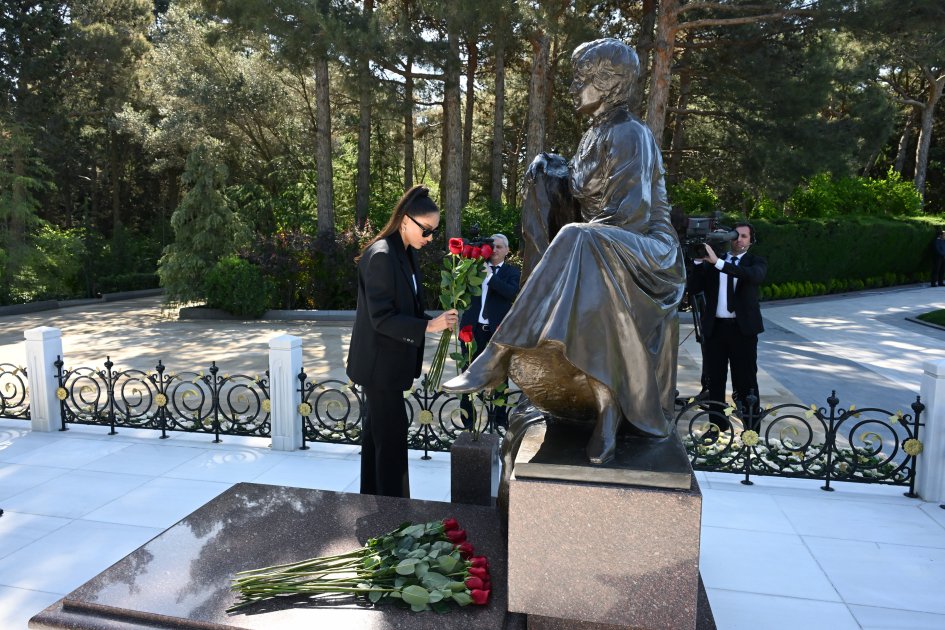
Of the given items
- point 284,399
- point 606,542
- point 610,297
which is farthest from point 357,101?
point 606,542

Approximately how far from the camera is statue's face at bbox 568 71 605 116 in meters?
3.02

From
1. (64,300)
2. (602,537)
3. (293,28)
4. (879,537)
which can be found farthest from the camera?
(64,300)

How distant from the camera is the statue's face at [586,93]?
3.02 metres

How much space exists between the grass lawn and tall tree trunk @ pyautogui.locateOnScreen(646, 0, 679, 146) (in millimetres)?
6643

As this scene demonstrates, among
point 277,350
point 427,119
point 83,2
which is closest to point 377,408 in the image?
point 277,350

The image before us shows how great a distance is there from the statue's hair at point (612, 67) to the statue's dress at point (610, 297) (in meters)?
0.08

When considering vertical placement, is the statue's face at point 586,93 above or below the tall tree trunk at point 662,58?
below

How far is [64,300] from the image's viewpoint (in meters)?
19.6

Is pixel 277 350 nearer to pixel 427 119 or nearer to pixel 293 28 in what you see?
→ pixel 293 28

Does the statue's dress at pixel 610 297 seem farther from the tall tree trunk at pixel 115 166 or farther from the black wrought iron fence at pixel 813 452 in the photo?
the tall tree trunk at pixel 115 166

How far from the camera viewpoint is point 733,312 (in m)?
6.18

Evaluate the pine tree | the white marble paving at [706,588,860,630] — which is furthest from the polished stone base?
the pine tree

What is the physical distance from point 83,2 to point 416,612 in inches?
998

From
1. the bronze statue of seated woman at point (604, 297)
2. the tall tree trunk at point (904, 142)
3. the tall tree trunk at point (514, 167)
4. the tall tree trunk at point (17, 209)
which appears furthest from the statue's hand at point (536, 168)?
the tall tree trunk at point (904, 142)
